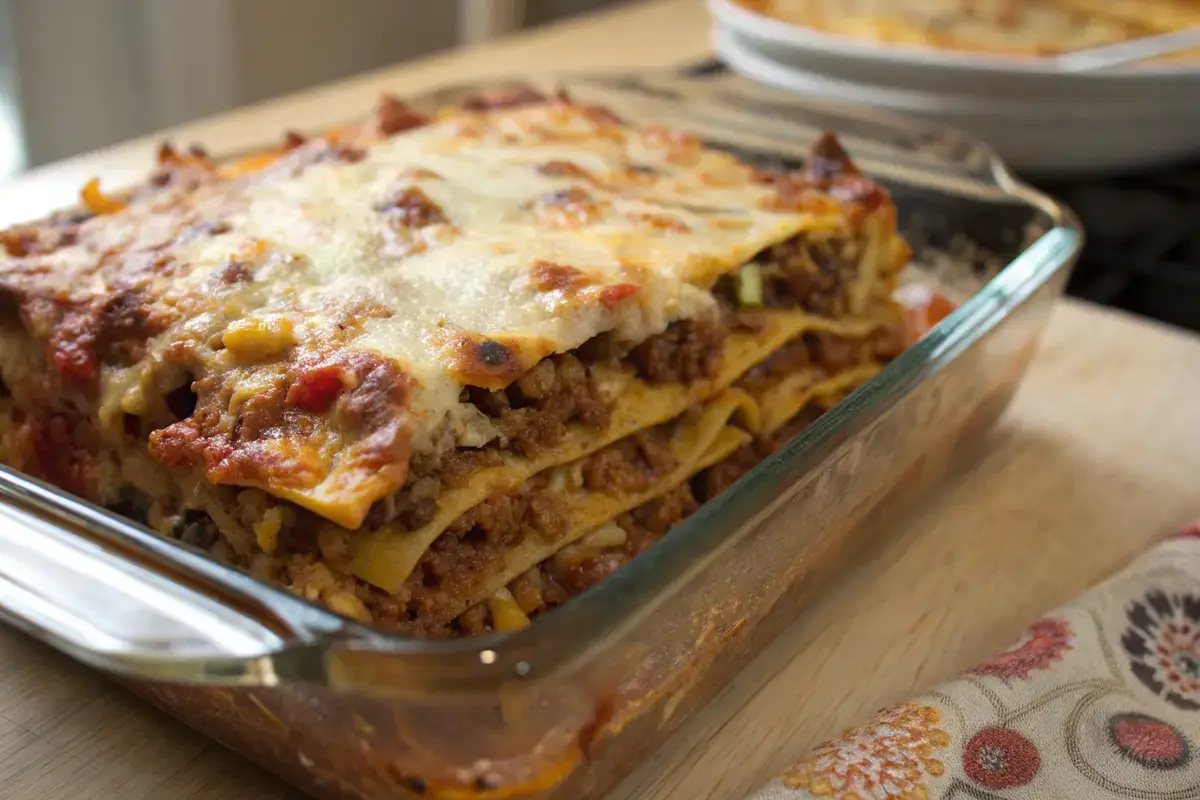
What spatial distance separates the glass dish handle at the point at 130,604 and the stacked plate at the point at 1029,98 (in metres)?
1.66

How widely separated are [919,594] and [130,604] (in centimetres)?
81

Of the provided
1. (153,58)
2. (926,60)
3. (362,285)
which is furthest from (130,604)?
(153,58)

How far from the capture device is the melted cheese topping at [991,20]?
2.45 metres

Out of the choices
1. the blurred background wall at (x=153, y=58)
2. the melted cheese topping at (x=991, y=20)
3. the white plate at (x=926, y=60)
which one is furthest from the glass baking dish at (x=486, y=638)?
the blurred background wall at (x=153, y=58)

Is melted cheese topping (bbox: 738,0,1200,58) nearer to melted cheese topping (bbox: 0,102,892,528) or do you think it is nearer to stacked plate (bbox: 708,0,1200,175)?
stacked plate (bbox: 708,0,1200,175)

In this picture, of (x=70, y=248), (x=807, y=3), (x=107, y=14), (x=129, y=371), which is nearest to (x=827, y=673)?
(x=129, y=371)

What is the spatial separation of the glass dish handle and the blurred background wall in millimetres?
2829

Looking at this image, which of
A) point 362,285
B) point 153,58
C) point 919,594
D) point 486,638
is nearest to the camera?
point 486,638

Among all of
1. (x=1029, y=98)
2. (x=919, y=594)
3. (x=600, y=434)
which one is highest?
(x=1029, y=98)

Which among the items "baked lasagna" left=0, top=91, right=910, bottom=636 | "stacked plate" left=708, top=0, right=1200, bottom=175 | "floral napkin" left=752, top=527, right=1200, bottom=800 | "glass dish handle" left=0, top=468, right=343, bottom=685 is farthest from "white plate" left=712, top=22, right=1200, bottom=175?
"glass dish handle" left=0, top=468, right=343, bottom=685

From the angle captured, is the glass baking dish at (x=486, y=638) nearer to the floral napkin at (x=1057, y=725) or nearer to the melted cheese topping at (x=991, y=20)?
the floral napkin at (x=1057, y=725)

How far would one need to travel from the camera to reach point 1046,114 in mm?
2039

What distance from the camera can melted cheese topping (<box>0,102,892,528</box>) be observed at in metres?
0.92

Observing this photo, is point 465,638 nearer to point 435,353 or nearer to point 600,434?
point 435,353
